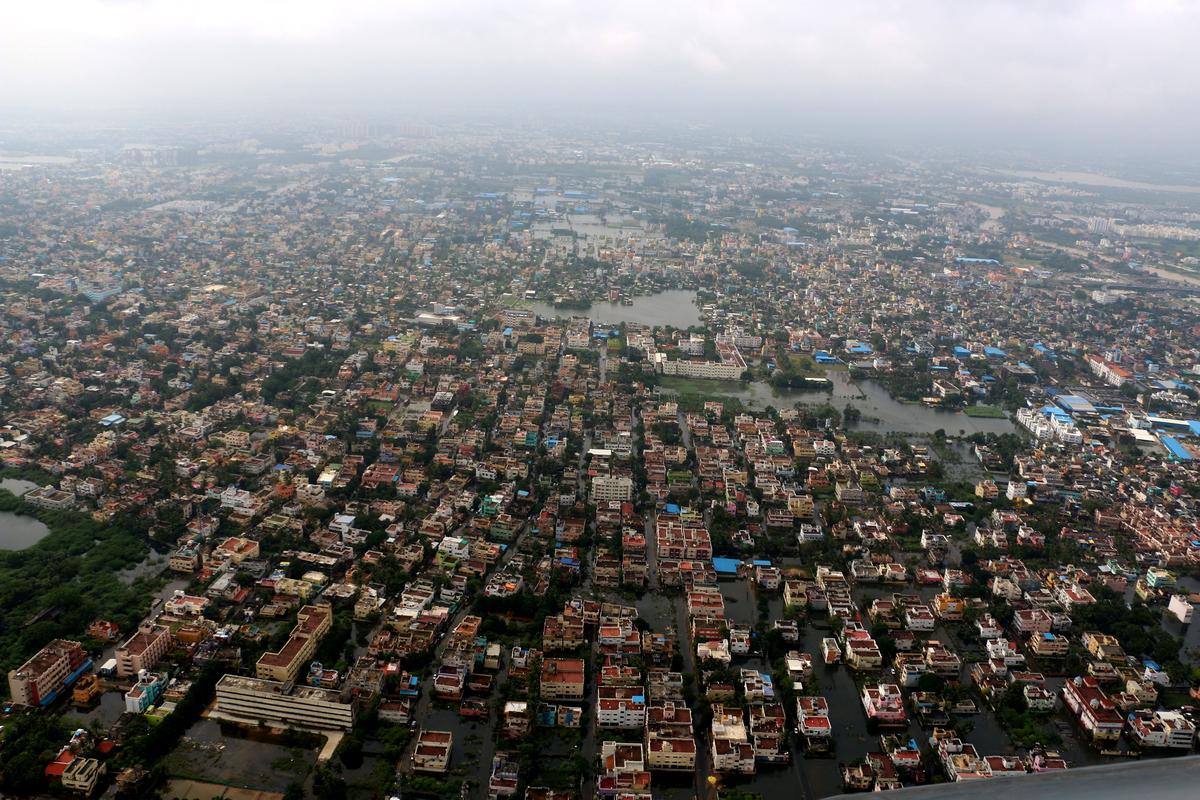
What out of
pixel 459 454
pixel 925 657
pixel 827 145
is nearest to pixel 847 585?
pixel 925 657

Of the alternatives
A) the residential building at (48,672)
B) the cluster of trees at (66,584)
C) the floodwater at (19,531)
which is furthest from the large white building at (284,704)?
the floodwater at (19,531)

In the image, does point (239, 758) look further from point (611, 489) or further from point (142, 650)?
point (611, 489)

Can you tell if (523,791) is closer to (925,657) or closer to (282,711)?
(282,711)

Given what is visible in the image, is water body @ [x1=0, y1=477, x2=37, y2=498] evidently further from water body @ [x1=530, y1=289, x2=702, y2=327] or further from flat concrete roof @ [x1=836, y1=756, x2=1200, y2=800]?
flat concrete roof @ [x1=836, y1=756, x2=1200, y2=800]

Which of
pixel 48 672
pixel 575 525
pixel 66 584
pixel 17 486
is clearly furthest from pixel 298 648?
pixel 17 486

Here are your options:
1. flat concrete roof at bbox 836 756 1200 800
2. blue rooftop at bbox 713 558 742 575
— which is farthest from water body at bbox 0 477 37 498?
flat concrete roof at bbox 836 756 1200 800

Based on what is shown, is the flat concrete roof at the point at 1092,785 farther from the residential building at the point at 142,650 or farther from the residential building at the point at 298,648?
the residential building at the point at 142,650
